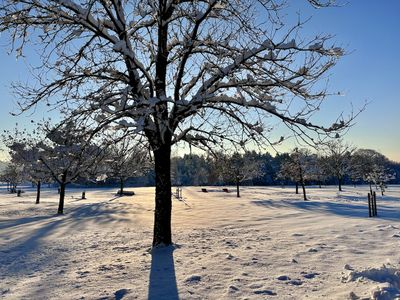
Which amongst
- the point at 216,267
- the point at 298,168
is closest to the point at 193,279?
the point at 216,267

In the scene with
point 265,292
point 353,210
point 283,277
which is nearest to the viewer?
point 265,292

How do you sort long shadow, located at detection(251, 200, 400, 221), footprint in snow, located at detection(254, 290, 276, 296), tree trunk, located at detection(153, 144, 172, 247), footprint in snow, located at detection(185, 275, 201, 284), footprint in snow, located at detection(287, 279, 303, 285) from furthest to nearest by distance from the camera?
long shadow, located at detection(251, 200, 400, 221) → tree trunk, located at detection(153, 144, 172, 247) → footprint in snow, located at detection(185, 275, 201, 284) → footprint in snow, located at detection(287, 279, 303, 285) → footprint in snow, located at detection(254, 290, 276, 296)

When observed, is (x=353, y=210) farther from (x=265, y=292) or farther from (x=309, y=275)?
(x=265, y=292)

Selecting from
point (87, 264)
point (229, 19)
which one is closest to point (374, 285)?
point (87, 264)

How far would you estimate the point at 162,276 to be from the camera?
6.18 metres

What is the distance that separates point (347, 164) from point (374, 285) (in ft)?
195

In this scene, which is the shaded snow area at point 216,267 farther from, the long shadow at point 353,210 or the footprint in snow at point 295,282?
the long shadow at point 353,210

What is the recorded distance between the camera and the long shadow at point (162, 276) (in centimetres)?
518

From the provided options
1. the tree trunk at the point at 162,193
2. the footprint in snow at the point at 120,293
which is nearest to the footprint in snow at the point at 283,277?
the footprint in snow at the point at 120,293

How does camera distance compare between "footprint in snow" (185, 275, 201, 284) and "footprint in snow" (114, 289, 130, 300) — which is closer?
"footprint in snow" (114, 289, 130, 300)

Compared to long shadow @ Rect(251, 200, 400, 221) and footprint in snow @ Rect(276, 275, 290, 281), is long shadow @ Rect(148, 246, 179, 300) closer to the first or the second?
footprint in snow @ Rect(276, 275, 290, 281)

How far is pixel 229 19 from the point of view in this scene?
8.31m

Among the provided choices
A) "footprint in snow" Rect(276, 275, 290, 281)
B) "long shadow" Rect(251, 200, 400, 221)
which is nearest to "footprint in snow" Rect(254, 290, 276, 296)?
"footprint in snow" Rect(276, 275, 290, 281)

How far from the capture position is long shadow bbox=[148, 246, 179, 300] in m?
5.18
